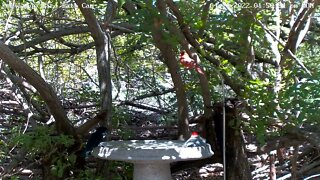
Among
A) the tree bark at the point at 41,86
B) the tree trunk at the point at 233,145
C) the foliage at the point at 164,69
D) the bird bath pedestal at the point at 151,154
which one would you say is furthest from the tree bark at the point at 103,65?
the tree trunk at the point at 233,145

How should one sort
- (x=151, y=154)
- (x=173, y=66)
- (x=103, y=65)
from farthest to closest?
(x=103, y=65) → (x=173, y=66) → (x=151, y=154)

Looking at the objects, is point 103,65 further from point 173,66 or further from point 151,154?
point 151,154

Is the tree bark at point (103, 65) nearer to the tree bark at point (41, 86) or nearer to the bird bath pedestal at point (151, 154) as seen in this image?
the tree bark at point (41, 86)

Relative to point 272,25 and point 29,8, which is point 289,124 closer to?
point 272,25

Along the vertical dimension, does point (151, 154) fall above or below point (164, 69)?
below

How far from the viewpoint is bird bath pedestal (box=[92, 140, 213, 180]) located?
11.4ft

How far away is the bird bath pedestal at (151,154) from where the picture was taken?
348 centimetres

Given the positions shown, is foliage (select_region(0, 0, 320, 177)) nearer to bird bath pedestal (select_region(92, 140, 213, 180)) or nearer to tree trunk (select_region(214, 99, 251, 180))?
tree trunk (select_region(214, 99, 251, 180))

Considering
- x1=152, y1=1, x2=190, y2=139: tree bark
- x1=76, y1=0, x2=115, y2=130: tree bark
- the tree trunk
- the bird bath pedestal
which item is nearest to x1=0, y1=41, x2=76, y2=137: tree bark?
x1=76, y1=0, x2=115, y2=130: tree bark

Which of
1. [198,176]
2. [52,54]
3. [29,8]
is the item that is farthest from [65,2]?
[198,176]

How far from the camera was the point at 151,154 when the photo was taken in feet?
11.4

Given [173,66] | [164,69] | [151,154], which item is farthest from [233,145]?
[164,69]

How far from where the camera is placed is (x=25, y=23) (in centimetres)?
564

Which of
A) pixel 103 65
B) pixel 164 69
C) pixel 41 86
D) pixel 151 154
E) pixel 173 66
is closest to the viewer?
pixel 151 154
